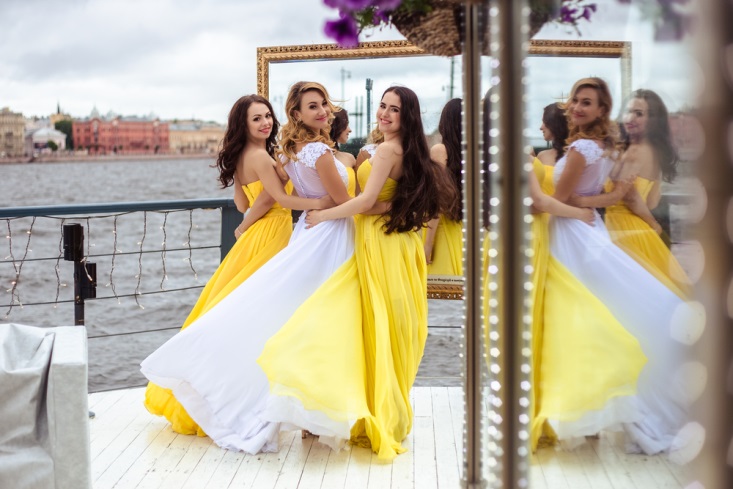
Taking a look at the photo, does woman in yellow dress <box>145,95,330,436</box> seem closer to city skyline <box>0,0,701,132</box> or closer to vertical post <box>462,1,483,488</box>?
vertical post <box>462,1,483,488</box>

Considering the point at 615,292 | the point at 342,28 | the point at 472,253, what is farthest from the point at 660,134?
the point at 342,28

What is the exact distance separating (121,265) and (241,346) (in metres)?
27.1

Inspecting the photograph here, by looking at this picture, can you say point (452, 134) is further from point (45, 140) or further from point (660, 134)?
point (45, 140)

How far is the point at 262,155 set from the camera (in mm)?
4406

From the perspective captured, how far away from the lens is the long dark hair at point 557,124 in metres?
1.64

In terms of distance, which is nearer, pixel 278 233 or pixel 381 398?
pixel 381 398

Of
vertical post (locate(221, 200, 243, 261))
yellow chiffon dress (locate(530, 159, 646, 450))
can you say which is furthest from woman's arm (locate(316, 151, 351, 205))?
yellow chiffon dress (locate(530, 159, 646, 450))

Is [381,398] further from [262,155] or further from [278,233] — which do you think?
[262,155]

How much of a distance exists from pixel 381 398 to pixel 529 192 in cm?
235

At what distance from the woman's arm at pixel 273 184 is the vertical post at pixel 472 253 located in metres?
2.15

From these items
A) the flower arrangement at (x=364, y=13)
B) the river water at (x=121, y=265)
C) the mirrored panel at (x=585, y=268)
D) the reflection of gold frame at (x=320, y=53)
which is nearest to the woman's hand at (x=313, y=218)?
the river water at (x=121, y=265)

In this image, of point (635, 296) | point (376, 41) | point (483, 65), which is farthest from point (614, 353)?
point (376, 41)

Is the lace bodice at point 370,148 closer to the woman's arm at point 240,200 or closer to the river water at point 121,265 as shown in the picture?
the woman's arm at point 240,200

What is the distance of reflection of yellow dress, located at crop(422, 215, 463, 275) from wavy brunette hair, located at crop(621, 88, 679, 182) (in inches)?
140
